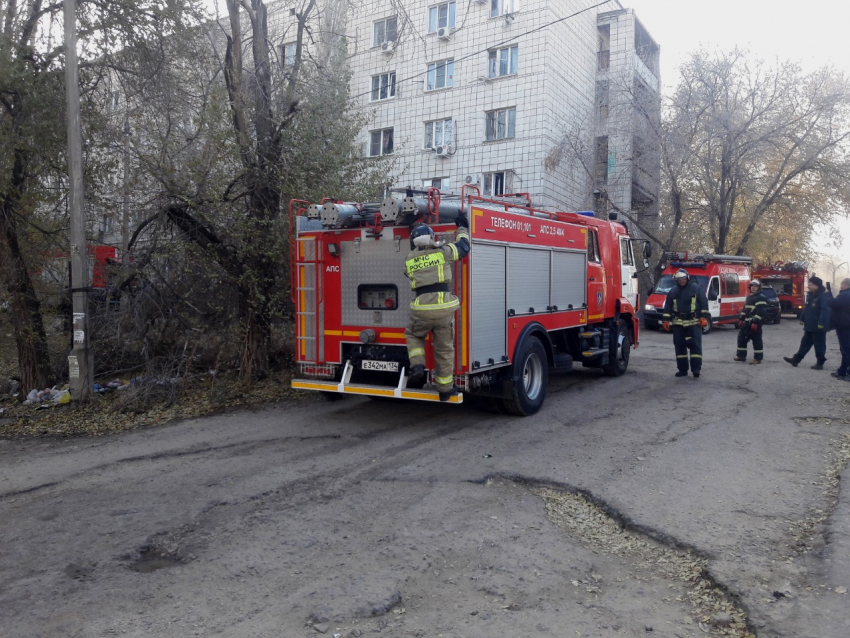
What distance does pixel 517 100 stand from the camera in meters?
25.4

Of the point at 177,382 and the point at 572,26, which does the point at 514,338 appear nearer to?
the point at 177,382

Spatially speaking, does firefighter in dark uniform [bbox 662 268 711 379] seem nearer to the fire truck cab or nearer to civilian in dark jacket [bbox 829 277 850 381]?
civilian in dark jacket [bbox 829 277 850 381]

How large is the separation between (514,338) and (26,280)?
7.31m

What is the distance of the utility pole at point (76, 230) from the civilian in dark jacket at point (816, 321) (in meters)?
11.8

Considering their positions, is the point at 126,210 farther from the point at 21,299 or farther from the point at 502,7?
the point at 502,7

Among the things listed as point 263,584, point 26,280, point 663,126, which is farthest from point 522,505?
point 663,126

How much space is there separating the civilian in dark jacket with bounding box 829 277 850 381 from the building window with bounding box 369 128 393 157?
64.2 feet

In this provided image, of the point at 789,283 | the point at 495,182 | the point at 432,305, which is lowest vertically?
the point at 432,305

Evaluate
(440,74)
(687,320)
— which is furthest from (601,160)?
(687,320)

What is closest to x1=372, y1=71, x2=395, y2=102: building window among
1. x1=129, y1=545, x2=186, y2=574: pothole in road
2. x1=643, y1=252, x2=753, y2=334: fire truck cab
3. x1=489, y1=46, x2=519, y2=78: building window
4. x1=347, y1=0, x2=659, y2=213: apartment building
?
x1=347, y1=0, x2=659, y2=213: apartment building

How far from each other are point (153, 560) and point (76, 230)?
6.16 m

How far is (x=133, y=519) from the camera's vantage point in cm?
489

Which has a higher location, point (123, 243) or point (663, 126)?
point (663, 126)

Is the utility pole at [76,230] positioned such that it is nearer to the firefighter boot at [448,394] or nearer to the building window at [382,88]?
the firefighter boot at [448,394]
